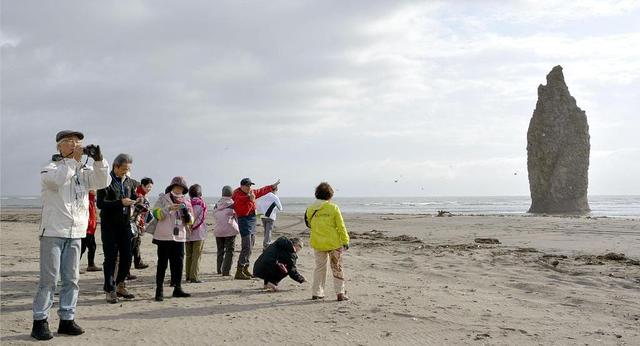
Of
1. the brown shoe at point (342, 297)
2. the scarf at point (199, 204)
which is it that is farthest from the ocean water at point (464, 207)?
the scarf at point (199, 204)

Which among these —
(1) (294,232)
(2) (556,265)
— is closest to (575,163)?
(1) (294,232)

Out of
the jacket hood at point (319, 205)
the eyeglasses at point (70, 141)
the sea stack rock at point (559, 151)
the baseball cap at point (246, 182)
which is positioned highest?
the sea stack rock at point (559, 151)

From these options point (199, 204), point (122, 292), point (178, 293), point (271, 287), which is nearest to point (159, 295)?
point (178, 293)

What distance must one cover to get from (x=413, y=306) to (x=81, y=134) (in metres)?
4.67

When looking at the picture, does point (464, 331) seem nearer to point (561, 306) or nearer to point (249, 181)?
point (561, 306)

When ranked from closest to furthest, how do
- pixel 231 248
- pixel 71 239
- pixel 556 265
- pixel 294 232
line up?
pixel 71 239, pixel 231 248, pixel 556 265, pixel 294 232

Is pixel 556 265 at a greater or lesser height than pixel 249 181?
lesser

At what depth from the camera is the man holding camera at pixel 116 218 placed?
6.43 meters

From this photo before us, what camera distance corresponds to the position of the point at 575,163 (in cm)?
4006

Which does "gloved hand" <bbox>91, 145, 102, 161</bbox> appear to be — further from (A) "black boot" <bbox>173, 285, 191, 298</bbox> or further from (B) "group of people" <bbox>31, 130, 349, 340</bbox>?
(A) "black boot" <bbox>173, 285, 191, 298</bbox>

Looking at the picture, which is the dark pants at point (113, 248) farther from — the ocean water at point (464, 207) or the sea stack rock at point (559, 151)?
the sea stack rock at point (559, 151)

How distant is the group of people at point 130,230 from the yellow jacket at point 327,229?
0.05ft

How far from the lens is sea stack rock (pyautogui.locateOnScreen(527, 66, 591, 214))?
39750 mm

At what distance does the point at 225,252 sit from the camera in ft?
30.0
